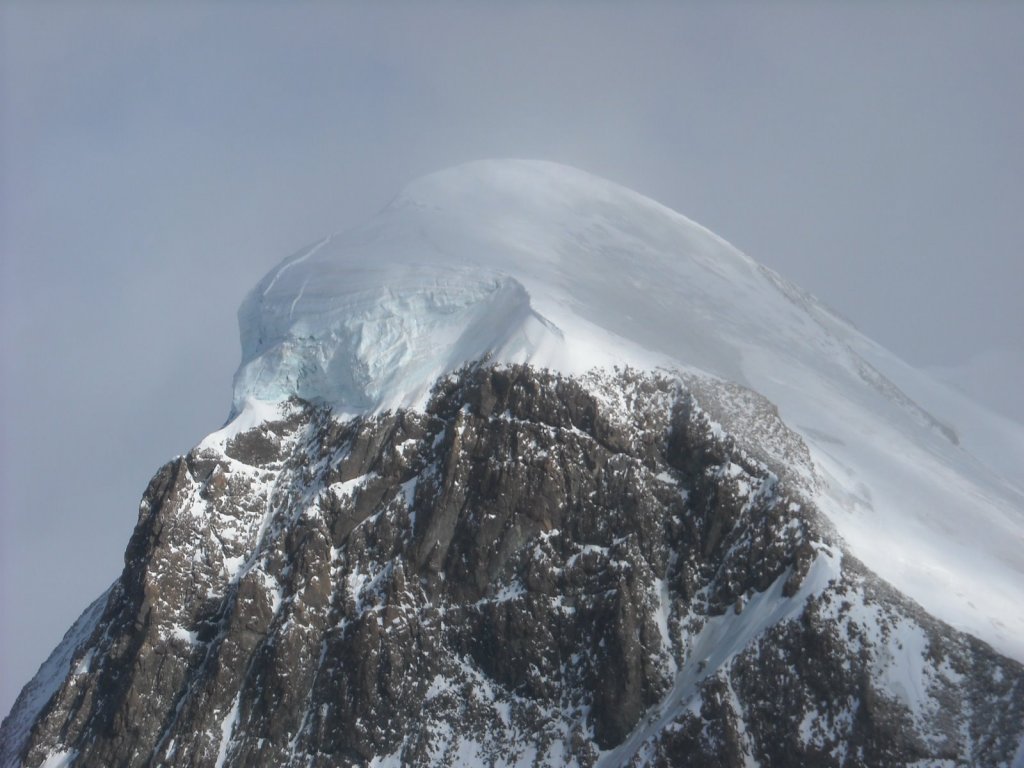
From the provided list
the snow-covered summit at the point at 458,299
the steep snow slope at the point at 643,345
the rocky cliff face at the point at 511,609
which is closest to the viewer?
the rocky cliff face at the point at 511,609

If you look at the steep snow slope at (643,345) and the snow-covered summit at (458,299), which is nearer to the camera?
the steep snow slope at (643,345)

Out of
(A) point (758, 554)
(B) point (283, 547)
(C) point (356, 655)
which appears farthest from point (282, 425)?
(A) point (758, 554)

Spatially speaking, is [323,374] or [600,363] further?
[323,374]

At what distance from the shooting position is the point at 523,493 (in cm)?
7244

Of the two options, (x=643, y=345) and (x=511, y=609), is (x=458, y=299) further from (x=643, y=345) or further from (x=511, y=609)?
(x=511, y=609)

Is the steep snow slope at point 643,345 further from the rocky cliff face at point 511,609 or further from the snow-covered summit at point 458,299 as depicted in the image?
the rocky cliff face at point 511,609

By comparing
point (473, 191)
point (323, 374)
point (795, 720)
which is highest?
point (473, 191)

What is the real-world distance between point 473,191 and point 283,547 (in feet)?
172

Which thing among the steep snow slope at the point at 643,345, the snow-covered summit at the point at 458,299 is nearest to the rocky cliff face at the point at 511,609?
the steep snow slope at the point at 643,345

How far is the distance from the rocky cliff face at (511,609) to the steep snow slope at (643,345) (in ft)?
13.3

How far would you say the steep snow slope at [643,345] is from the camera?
71.8 meters

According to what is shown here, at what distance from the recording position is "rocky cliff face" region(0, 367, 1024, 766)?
198ft

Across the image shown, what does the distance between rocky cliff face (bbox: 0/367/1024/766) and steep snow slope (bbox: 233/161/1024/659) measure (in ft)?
13.3

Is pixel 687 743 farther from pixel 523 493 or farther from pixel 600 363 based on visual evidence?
pixel 600 363
